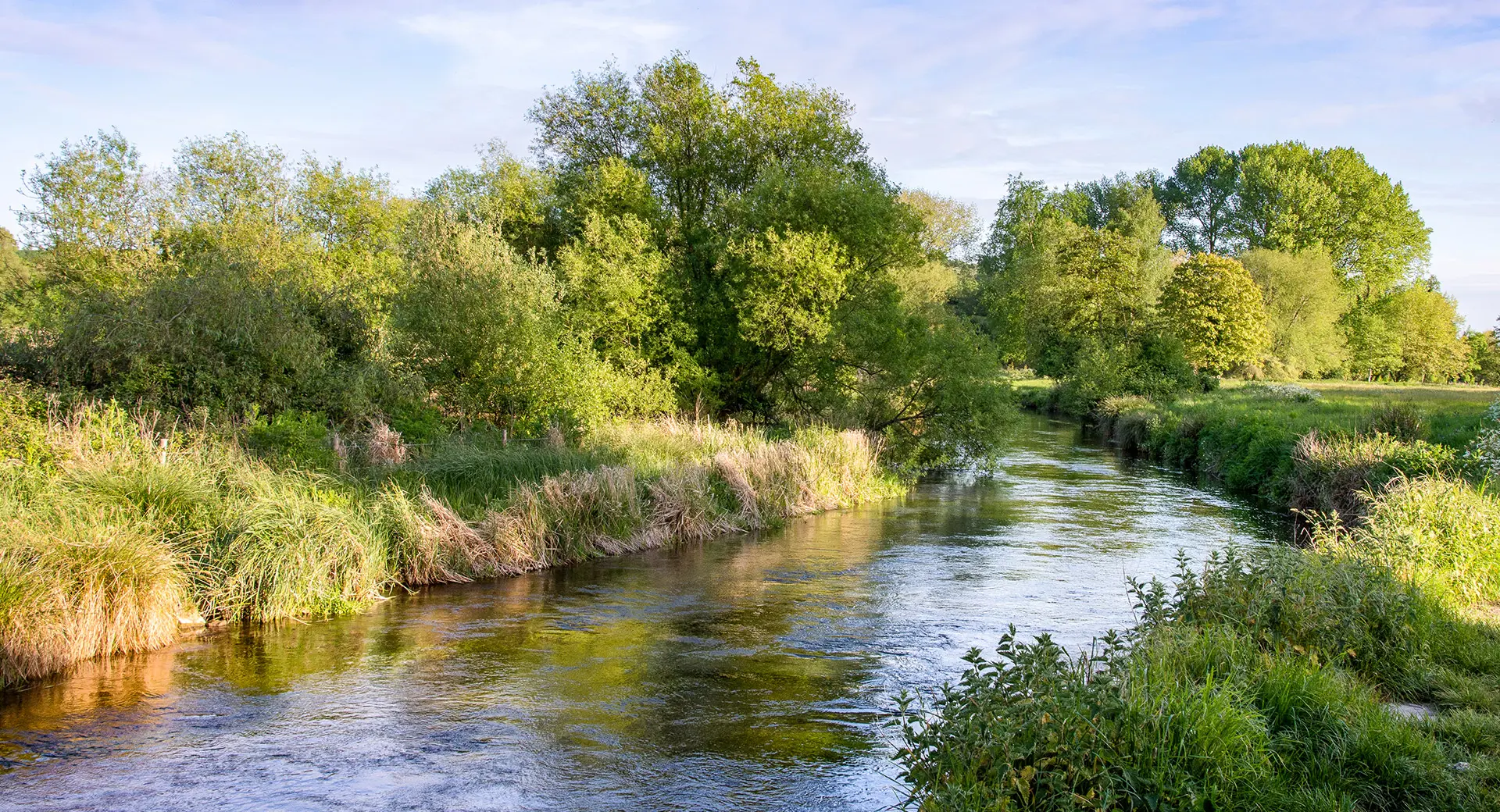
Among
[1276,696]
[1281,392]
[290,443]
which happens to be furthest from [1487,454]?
[1281,392]

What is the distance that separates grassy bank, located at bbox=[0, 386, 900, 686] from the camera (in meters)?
10.6

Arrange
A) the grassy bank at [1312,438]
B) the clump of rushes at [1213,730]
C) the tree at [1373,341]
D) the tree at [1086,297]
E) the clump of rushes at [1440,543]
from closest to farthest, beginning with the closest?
1. the clump of rushes at [1213,730]
2. the clump of rushes at [1440,543]
3. the grassy bank at [1312,438]
4. the tree at [1086,297]
5. the tree at [1373,341]

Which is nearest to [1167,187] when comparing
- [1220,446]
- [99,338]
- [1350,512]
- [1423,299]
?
[1423,299]

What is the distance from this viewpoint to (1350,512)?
1858cm

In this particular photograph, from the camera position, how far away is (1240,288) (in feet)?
165

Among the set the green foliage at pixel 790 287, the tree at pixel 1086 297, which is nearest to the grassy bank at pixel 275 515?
the green foliage at pixel 790 287

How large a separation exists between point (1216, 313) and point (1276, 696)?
47960mm

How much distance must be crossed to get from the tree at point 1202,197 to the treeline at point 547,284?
2456 inches

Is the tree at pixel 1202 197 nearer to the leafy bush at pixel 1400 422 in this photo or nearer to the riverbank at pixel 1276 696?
the leafy bush at pixel 1400 422

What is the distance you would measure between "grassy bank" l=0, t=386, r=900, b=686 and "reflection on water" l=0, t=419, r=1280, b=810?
1.83 feet

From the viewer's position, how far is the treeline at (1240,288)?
50.4 metres

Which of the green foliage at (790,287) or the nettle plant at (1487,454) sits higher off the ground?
the green foliage at (790,287)

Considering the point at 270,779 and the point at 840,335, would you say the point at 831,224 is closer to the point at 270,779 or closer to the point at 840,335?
the point at 840,335

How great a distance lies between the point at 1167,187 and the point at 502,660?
314ft
